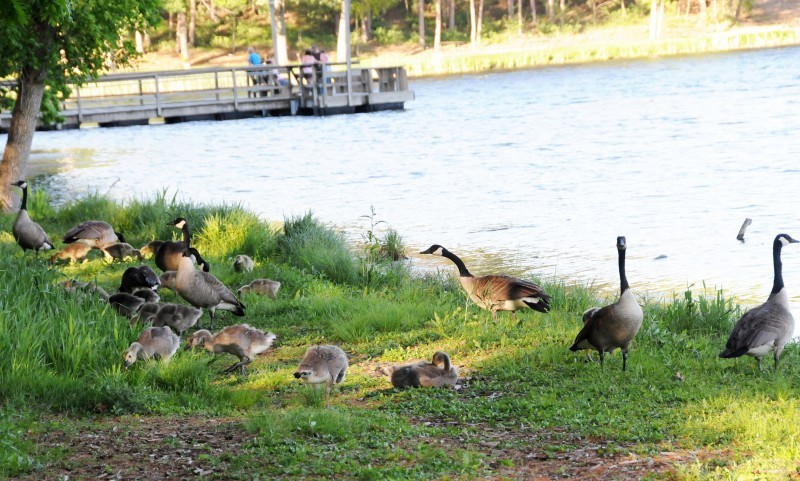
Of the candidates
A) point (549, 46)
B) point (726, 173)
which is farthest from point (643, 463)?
point (549, 46)

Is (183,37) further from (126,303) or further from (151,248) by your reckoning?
(126,303)

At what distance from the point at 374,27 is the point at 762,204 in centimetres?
6780

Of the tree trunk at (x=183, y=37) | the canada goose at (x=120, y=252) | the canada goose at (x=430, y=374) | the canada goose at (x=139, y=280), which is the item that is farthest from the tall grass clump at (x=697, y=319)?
the tree trunk at (x=183, y=37)

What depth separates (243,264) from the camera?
12898 mm

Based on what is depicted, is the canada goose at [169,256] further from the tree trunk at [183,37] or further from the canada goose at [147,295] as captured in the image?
the tree trunk at [183,37]

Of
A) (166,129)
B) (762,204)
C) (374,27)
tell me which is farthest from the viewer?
(374,27)

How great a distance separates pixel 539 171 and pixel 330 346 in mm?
18948

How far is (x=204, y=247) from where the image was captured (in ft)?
48.6

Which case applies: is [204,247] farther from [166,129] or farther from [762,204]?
[166,129]

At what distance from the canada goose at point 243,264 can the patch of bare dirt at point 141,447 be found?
5910 mm

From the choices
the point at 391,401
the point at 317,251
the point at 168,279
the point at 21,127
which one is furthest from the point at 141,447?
the point at 21,127

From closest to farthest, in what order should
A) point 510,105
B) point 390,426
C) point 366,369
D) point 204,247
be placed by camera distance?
1. point 390,426
2. point 366,369
3. point 204,247
4. point 510,105

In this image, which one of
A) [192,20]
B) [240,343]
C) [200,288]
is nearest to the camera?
[240,343]

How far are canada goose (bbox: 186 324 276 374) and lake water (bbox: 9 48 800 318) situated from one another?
634 cm
